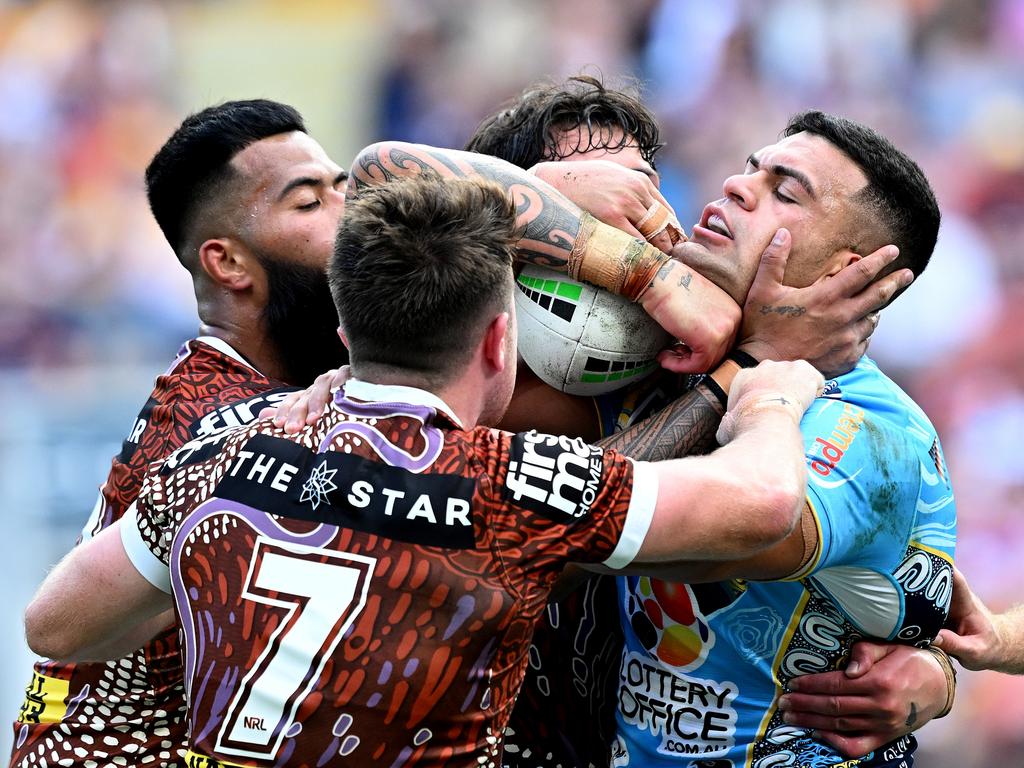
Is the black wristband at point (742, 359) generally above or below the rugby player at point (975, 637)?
above

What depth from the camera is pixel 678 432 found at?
3389mm

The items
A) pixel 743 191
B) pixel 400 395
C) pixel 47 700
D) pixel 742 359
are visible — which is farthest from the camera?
pixel 47 700

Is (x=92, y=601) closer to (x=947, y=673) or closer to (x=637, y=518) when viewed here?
(x=637, y=518)

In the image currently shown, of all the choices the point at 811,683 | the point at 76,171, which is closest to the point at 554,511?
the point at 811,683

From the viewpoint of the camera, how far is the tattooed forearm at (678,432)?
3359 millimetres

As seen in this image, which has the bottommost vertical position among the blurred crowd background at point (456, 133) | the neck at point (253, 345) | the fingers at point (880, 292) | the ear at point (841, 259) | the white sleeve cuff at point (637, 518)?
the blurred crowd background at point (456, 133)

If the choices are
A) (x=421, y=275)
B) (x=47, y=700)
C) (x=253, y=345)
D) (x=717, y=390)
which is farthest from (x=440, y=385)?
(x=47, y=700)

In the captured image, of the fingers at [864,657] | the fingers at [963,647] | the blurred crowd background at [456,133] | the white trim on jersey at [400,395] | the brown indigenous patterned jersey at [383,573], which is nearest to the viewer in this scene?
the brown indigenous patterned jersey at [383,573]

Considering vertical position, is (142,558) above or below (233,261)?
below

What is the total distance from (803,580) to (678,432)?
0.55m

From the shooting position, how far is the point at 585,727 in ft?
13.2

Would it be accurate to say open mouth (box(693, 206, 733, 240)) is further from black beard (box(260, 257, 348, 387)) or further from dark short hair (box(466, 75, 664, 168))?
black beard (box(260, 257, 348, 387))

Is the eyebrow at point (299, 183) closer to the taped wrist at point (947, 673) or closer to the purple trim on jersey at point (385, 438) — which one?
the purple trim on jersey at point (385, 438)

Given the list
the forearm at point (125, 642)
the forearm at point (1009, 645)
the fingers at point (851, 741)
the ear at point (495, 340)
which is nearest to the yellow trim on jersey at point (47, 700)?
the forearm at point (125, 642)
